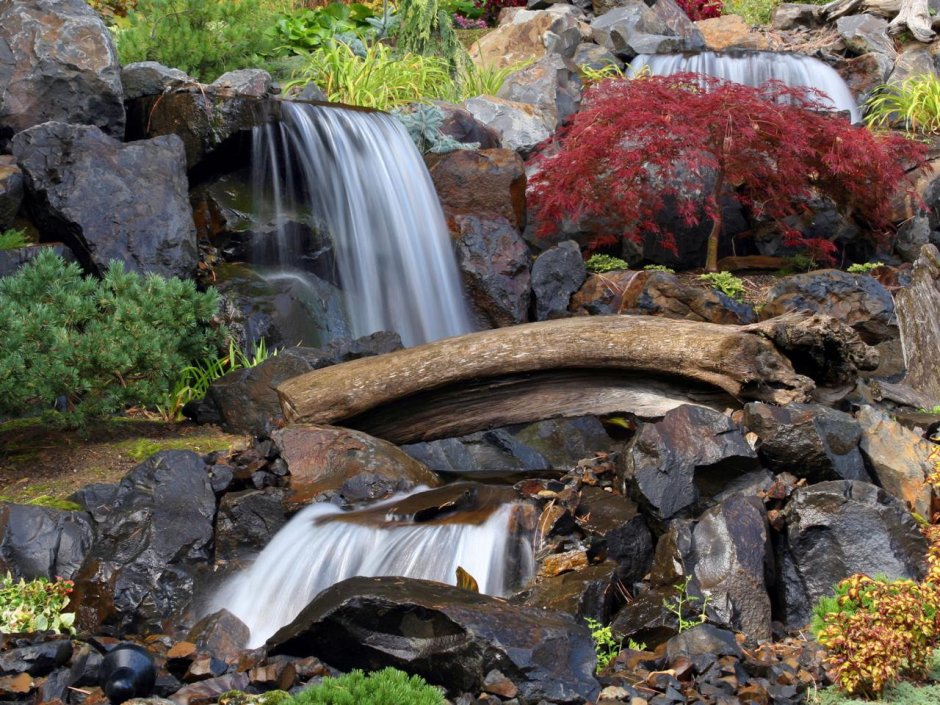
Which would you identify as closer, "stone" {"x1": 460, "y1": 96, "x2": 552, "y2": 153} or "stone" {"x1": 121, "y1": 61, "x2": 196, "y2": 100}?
"stone" {"x1": 121, "y1": 61, "x2": 196, "y2": 100}

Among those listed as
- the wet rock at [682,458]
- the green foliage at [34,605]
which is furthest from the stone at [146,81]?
the wet rock at [682,458]

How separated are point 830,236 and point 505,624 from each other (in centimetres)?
921

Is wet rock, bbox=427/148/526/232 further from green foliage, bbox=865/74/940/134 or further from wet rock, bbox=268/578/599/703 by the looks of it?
wet rock, bbox=268/578/599/703

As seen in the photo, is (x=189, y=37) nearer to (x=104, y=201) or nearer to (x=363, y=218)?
(x=363, y=218)

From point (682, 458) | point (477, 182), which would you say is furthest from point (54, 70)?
point (682, 458)

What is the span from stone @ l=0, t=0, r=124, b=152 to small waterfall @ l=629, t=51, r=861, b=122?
8.42 meters

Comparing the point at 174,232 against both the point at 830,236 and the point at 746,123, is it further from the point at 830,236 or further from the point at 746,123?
the point at 830,236

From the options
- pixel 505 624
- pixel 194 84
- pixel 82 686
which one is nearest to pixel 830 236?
pixel 194 84

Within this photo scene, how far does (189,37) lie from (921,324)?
9.39m

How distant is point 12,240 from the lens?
8.19m

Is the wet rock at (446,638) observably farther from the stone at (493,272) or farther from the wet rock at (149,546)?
the stone at (493,272)

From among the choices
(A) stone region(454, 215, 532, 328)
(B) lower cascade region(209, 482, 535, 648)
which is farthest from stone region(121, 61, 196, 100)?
(B) lower cascade region(209, 482, 535, 648)

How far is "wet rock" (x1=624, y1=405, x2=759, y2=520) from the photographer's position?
530cm

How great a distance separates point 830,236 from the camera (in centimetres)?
1189
